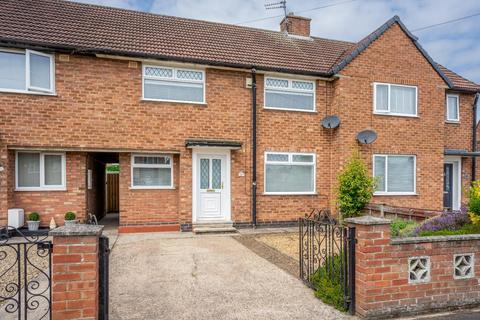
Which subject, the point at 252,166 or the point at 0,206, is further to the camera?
the point at 252,166

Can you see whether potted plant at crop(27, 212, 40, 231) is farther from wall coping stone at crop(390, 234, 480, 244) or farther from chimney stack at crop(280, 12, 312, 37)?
chimney stack at crop(280, 12, 312, 37)

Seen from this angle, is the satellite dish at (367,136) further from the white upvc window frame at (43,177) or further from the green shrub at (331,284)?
the white upvc window frame at (43,177)

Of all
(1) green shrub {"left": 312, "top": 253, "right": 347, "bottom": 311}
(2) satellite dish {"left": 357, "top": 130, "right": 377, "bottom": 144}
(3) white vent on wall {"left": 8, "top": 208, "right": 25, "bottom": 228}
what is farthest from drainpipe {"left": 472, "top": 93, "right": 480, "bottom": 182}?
(3) white vent on wall {"left": 8, "top": 208, "right": 25, "bottom": 228}

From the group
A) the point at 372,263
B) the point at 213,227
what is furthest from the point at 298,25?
the point at 372,263

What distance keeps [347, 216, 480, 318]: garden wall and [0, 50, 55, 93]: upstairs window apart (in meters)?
8.73

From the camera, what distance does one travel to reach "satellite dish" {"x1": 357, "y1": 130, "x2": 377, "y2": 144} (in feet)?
36.3

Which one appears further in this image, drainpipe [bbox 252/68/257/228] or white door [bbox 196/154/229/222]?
drainpipe [bbox 252/68/257/228]

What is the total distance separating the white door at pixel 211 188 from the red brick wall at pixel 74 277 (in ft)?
23.1

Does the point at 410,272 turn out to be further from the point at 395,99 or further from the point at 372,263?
the point at 395,99

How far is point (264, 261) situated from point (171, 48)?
23.5 ft

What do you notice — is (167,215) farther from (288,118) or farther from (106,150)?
(288,118)

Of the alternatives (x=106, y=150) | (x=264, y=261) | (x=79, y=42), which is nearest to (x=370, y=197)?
(x=264, y=261)

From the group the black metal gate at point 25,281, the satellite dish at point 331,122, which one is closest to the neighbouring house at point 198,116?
the satellite dish at point 331,122

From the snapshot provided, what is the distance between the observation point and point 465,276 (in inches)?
175
